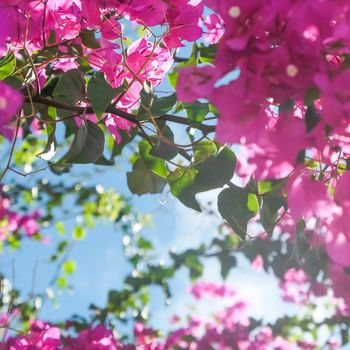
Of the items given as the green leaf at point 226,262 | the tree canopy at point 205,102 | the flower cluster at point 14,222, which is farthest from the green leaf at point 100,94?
the flower cluster at point 14,222

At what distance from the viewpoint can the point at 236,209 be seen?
88cm

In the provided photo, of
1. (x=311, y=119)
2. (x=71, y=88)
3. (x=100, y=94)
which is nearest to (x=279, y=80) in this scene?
(x=311, y=119)

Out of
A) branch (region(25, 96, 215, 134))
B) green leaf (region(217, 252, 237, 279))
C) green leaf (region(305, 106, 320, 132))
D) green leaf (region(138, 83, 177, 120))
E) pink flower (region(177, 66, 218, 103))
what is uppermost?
pink flower (region(177, 66, 218, 103))

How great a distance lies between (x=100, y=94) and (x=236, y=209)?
0.26 m

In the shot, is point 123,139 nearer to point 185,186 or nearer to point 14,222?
point 185,186

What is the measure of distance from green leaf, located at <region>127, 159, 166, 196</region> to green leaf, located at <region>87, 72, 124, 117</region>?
33 centimetres

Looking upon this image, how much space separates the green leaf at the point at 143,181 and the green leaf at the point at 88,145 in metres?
0.18

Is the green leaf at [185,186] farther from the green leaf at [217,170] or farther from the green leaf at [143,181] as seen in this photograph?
the green leaf at [143,181]

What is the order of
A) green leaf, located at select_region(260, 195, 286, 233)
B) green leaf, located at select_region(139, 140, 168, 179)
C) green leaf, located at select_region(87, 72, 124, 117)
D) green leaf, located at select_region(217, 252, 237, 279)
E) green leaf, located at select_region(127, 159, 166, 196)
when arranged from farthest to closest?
1. green leaf, located at select_region(217, 252, 237, 279)
2. green leaf, located at select_region(127, 159, 166, 196)
3. green leaf, located at select_region(139, 140, 168, 179)
4. green leaf, located at select_region(260, 195, 286, 233)
5. green leaf, located at select_region(87, 72, 124, 117)

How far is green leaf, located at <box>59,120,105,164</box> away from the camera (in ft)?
3.10

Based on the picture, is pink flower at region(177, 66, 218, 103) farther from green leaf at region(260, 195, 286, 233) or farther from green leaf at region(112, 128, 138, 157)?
green leaf at region(112, 128, 138, 157)

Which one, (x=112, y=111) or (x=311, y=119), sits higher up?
(x=311, y=119)

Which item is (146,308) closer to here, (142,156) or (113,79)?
(142,156)

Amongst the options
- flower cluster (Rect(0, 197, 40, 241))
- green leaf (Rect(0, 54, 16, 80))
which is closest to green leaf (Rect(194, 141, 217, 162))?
green leaf (Rect(0, 54, 16, 80))
